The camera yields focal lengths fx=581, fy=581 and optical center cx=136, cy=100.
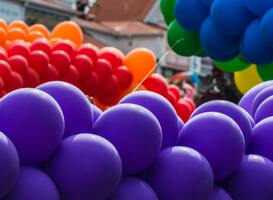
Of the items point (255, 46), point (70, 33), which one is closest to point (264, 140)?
point (255, 46)

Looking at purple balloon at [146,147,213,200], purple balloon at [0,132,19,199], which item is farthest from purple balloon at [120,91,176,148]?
purple balloon at [0,132,19,199]

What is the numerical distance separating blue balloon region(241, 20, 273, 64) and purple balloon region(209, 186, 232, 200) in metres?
2.63

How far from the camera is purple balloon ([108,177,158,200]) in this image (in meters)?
2.13

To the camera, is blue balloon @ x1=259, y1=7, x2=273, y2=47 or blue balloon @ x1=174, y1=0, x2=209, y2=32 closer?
blue balloon @ x1=259, y1=7, x2=273, y2=47

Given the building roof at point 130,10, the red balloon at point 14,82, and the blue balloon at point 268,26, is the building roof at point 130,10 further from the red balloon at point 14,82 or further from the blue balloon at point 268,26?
the blue balloon at point 268,26

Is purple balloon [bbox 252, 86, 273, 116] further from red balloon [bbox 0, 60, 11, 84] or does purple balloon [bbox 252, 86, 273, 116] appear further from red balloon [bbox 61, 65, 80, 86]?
red balloon [bbox 61, 65, 80, 86]

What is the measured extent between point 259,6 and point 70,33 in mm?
3990

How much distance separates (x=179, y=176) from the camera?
88.2 inches

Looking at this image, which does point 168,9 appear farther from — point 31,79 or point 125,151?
point 125,151

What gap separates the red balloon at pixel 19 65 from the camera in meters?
6.50

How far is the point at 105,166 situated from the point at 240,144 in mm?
692

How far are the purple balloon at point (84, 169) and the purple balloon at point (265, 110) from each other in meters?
1.17

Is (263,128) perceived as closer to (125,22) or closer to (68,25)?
(68,25)

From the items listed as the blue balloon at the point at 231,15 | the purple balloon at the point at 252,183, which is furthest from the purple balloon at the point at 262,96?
the blue balloon at the point at 231,15
